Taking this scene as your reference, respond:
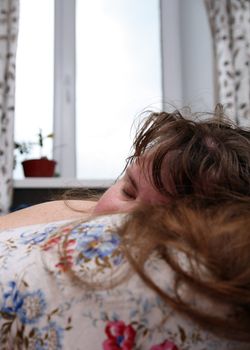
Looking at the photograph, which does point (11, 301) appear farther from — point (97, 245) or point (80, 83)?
point (80, 83)

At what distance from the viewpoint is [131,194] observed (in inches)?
25.4

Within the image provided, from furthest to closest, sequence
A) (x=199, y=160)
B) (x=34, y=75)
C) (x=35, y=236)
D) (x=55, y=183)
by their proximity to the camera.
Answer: (x=34, y=75)
(x=55, y=183)
(x=199, y=160)
(x=35, y=236)

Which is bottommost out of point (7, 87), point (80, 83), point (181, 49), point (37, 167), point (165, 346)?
point (165, 346)

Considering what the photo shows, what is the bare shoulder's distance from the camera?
2.93ft

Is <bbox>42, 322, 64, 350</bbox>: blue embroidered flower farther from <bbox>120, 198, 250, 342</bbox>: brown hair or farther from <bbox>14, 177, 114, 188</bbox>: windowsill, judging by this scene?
<bbox>14, 177, 114, 188</bbox>: windowsill

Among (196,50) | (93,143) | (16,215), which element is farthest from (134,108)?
(16,215)

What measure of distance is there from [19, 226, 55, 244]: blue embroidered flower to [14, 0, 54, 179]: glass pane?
2053 mm

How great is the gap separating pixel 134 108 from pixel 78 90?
15.6 inches

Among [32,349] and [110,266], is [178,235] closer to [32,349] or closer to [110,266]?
[110,266]

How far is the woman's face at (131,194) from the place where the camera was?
59cm

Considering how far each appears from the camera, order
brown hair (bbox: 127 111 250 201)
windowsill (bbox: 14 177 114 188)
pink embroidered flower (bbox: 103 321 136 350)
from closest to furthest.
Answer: pink embroidered flower (bbox: 103 321 136 350) → brown hair (bbox: 127 111 250 201) → windowsill (bbox: 14 177 114 188)

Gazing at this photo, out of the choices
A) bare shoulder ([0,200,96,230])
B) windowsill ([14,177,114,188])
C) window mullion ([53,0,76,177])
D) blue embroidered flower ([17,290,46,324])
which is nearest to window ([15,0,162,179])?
window mullion ([53,0,76,177])

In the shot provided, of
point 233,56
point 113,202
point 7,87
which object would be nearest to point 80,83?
point 7,87

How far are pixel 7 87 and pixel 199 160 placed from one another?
181 centimetres
